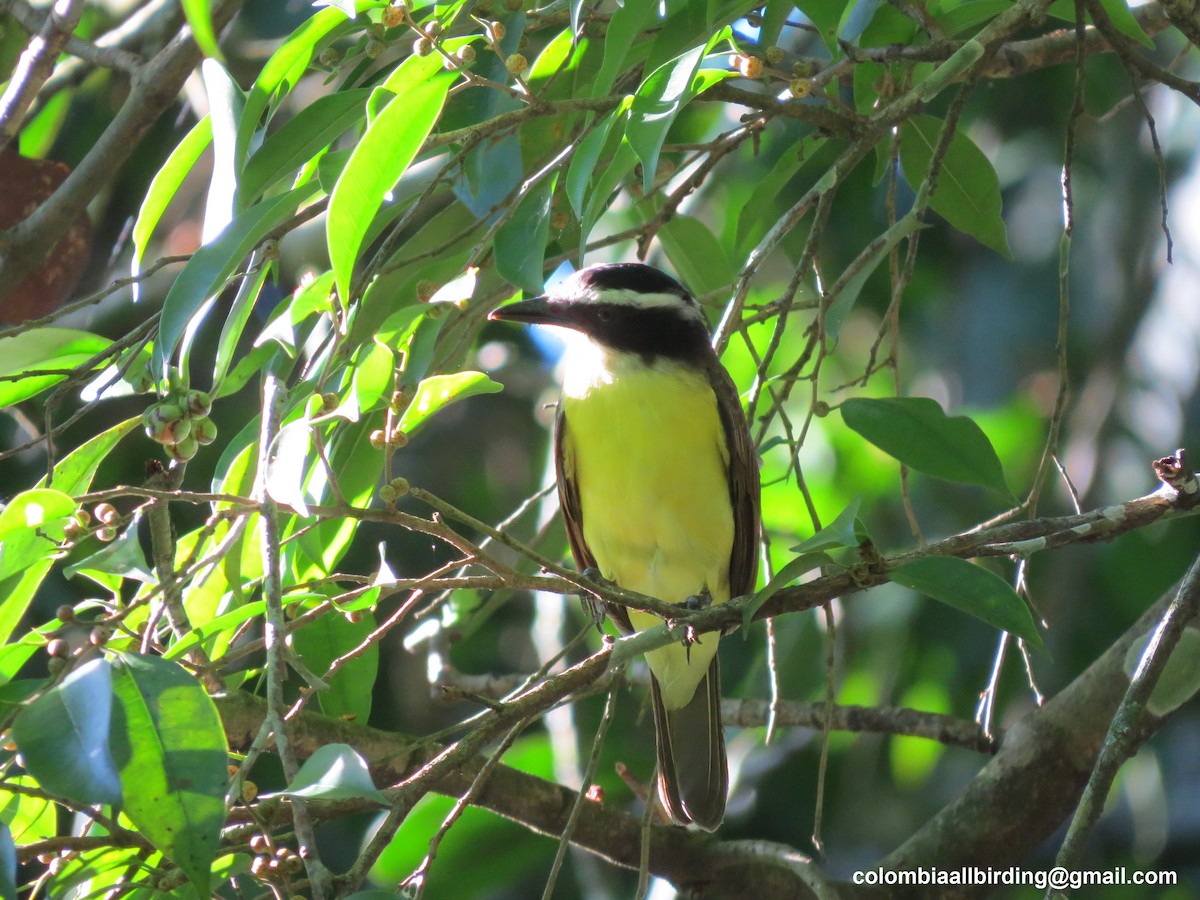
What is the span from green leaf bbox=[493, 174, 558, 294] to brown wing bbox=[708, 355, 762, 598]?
1336 millimetres

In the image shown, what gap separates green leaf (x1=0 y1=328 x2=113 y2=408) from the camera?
2740 mm

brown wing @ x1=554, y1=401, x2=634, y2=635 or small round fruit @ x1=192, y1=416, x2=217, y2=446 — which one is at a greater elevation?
small round fruit @ x1=192, y1=416, x2=217, y2=446

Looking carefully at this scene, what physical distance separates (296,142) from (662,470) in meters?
1.73

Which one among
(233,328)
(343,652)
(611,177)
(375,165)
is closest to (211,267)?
(233,328)

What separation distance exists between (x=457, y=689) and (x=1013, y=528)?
0.97 metres

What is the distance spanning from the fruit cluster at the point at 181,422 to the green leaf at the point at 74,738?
0.55 m

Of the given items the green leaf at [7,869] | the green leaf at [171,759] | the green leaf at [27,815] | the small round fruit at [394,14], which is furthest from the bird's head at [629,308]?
the green leaf at [7,869]

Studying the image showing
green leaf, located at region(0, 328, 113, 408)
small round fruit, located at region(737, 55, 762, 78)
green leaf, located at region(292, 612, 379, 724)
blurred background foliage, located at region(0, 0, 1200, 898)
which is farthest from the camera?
blurred background foliage, located at region(0, 0, 1200, 898)

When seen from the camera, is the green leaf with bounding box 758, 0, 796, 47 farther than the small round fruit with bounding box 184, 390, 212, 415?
Yes

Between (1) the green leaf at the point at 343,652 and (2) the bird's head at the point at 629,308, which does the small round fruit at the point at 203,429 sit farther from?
(2) the bird's head at the point at 629,308

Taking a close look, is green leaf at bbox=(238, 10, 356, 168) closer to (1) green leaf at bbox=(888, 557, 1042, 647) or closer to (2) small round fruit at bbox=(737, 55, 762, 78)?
(2) small round fruit at bbox=(737, 55, 762, 78)

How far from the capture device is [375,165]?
214 cm

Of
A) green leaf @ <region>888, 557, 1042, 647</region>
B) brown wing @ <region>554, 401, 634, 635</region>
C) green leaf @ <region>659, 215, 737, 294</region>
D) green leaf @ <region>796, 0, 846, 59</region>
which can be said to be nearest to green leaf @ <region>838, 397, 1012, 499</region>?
green leaf @ <region>888, 557, 1042, 647</region>

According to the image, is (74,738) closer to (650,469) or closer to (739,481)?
(650,469)
